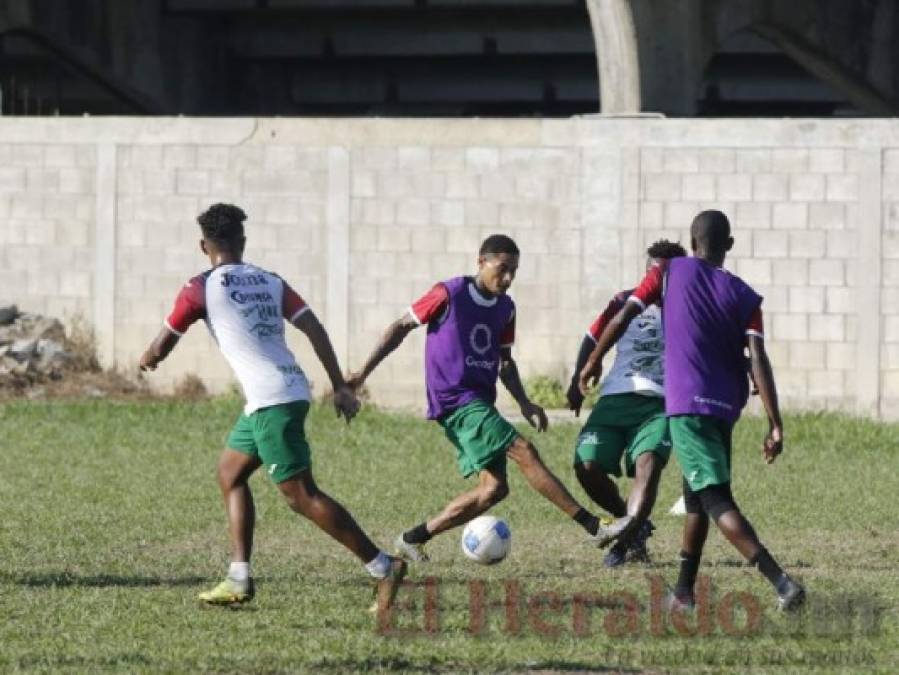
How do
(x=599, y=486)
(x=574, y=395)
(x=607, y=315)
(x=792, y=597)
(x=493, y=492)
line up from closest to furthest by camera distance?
(x=792, y=597) → (x=493, y=492) → (x=607, y=315) → (x=574, y=395) → (x=599, y=486)

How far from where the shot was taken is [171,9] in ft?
102

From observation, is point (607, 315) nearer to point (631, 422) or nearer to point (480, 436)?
point (631, 422)

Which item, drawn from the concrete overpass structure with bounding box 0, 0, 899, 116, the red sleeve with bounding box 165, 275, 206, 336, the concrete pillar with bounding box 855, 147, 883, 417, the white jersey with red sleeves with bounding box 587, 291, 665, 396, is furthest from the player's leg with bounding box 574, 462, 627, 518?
the concrete overpass structure with bounding box 0, 0, 899, 116

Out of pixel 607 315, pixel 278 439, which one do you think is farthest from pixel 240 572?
pixel 607 315

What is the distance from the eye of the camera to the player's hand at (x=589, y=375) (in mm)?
10758

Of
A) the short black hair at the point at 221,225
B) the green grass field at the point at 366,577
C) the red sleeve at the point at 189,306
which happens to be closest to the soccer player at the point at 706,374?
the green grass field at the point at 366,577

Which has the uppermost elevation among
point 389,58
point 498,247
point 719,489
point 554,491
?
point 389,58

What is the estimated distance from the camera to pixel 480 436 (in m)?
11.2

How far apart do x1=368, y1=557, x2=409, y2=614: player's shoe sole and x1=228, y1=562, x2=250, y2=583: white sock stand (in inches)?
25.9

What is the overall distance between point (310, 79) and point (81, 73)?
5.99m

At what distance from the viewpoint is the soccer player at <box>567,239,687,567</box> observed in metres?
11.8

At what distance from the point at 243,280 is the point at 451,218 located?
11791mm

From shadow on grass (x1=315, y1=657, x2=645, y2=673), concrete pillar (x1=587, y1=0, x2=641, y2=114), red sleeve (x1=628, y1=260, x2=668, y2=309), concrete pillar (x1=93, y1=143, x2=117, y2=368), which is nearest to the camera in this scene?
shadow on grass (x1=315, y1=657, x2=645, y2=673)

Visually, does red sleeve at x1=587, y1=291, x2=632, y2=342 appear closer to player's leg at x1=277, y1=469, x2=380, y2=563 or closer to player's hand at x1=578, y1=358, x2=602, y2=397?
player's hand at x1=578, y1=358, x2=602, y2=397
